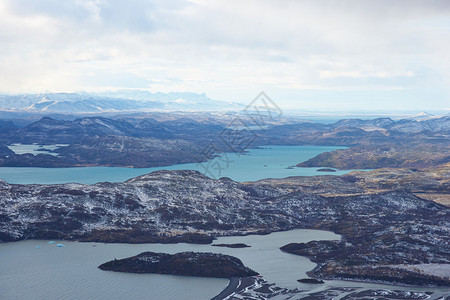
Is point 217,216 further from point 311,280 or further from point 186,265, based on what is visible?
point 311,280

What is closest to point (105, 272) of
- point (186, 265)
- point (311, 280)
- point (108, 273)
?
point (108, 273)

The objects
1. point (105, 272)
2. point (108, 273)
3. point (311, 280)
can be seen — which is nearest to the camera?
point (311, 280)

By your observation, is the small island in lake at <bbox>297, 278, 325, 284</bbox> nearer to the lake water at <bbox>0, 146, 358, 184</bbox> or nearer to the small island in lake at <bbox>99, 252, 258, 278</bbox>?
the small island in lake at <bbox>99, 252, 258, 278</bbox>

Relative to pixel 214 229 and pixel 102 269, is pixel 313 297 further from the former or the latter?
pixel 214 229

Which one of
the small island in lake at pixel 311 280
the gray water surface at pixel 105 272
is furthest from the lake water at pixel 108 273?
the small island in lake at pixel 311 280

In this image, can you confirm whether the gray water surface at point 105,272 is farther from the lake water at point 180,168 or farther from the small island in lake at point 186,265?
the lake water at point 180,168

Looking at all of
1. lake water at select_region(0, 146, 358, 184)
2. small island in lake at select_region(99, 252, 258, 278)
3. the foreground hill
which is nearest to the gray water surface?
small island in lake at select_region(99, 252, 258, 278)
